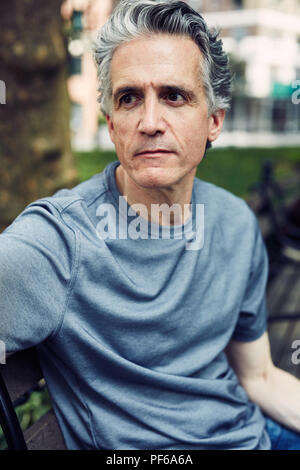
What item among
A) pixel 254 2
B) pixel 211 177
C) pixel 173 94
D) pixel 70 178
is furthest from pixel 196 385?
pixel 254 2

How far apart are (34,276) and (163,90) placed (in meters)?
0.62

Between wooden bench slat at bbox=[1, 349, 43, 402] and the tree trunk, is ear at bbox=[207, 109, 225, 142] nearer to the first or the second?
wooden bench slat at bbox=[1, 349, 43, 402]

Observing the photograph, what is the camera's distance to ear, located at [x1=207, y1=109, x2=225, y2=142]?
5.52 ft

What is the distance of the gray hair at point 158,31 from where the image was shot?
4.63 ft

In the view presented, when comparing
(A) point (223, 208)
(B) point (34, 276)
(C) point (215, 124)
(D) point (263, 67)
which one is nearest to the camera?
(B) point (34, 276)

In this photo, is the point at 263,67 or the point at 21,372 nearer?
the point at 21,372

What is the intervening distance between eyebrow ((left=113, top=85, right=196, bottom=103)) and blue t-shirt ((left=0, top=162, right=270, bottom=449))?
0.88ft

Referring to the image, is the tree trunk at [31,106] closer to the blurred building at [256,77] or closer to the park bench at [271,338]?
the park bench at [271,338]

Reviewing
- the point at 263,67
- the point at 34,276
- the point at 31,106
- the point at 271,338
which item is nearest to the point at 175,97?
the point at 34,276

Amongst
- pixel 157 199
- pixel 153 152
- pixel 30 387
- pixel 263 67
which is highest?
pixel 153 152

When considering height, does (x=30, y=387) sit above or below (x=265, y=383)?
above

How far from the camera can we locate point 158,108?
144cm

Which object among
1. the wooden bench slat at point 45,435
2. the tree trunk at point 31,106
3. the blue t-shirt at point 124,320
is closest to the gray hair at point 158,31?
the blue t-shirt at point 124,320

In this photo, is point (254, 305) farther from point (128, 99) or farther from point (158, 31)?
point (158, 31)
